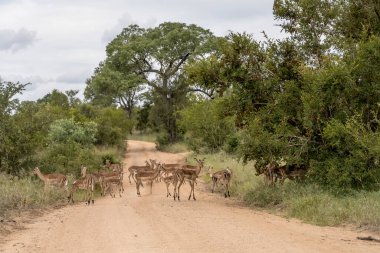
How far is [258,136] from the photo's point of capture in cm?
1788

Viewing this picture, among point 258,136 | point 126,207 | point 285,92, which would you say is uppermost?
point 285,92

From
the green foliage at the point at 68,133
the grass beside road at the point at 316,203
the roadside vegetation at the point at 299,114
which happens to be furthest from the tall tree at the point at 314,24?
the green foliage at the point at 68,133

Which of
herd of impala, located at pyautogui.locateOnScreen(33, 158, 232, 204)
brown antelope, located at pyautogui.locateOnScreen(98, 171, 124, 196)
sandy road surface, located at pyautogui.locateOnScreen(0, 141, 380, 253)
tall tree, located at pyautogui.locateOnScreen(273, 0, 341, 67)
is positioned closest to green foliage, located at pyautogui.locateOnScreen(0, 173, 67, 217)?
herd of impala, located at pyautogui.locateOnScreen(33, 158, 232, 204)

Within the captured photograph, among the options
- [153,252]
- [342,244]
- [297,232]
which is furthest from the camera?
[297,232]

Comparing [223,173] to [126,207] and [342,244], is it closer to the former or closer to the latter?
[126,207]

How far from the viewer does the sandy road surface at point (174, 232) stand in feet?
35.0

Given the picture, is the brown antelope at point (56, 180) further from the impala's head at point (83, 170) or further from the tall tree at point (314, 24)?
the tall tree at point (314, 24)

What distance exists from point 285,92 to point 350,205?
17.9ft

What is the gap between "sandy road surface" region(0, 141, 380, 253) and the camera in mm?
10680

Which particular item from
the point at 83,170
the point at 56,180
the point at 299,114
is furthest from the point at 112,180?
the point at 299,114

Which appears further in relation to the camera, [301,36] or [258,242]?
[301,36]

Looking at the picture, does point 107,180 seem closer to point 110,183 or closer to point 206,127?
point 110,183

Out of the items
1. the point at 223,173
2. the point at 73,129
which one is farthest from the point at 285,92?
Answer: the point at 73,129

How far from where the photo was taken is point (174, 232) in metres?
12.3
